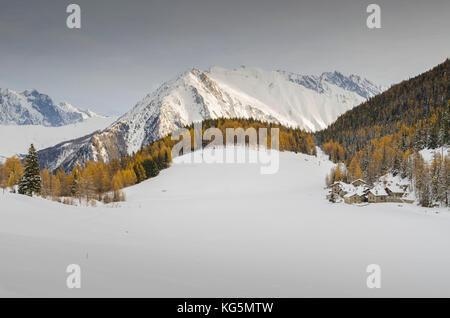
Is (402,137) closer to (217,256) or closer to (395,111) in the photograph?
(395,111)

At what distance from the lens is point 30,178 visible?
3562 centimetres

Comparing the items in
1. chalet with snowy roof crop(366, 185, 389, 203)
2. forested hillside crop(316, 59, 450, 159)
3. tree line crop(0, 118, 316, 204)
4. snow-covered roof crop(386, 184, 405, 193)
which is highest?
forested hillside crop(316, 59, 450, 159)

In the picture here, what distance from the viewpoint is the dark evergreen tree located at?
34969 millimetres

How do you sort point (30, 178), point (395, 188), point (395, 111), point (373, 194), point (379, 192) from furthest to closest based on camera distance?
1. point (395, 111)
2. point (379, 192)
3. point (395, 188)
4. point (373, 194)
5. point (30, 178)

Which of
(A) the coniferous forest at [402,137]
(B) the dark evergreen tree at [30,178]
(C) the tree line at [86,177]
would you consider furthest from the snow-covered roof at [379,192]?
(B) the dark evergreen tree at [30,178]

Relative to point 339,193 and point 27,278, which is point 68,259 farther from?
point 339,193

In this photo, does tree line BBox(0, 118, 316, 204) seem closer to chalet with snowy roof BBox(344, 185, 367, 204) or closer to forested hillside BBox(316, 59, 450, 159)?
forested hillside BBox(316, 59, 450, 159)

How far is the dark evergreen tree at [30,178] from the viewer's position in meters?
35.0

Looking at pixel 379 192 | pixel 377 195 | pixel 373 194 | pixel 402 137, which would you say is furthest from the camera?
pixel 402 137

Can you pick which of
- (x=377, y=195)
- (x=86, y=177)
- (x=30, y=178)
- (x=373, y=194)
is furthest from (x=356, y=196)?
(x=30, y=178)

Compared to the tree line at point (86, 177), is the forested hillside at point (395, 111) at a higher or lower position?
higher

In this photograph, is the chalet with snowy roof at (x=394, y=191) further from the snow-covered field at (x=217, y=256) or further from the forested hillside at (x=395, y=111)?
the forested hillside at (x=395, y=111)

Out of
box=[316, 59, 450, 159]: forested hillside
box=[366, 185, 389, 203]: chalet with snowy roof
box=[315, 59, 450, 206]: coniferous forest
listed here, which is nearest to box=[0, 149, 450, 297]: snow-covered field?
box=[366, 185, 389, 203]: chalet with snowy roof
